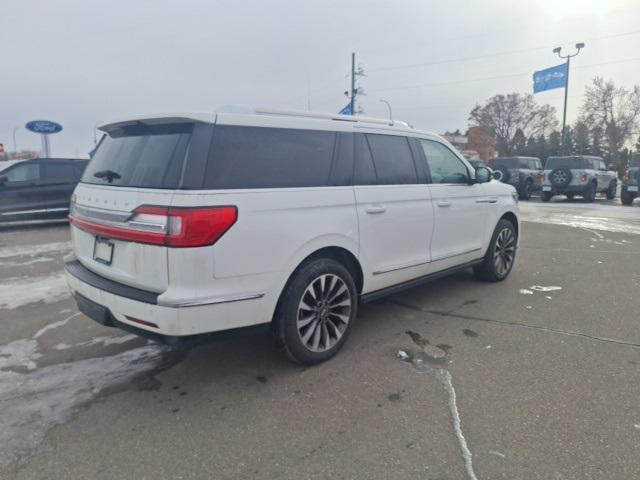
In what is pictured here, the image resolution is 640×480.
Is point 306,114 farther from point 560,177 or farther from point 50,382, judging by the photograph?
point 560,177

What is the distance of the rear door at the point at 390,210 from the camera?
3.70 m

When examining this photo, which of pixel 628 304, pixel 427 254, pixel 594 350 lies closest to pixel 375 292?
pixel 427 254

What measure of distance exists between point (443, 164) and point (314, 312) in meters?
2.32

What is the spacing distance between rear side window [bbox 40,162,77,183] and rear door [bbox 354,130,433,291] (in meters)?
10.0

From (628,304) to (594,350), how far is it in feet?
5.26

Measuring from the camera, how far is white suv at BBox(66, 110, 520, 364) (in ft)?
8.79

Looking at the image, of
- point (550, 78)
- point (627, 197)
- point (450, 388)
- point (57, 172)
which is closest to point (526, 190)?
point (627, 197)

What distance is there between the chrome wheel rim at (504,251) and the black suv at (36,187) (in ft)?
33.7

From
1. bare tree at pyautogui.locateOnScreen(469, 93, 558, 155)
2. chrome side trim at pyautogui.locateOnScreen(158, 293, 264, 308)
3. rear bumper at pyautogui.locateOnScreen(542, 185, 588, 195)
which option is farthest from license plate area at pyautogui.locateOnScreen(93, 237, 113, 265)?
bare tree at pyautogui.locateOnScreen(469, 93, 558, 155)

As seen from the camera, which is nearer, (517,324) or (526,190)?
(517,324)

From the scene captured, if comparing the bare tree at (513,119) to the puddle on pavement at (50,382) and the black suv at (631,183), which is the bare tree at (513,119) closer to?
the black suv at (631,183)

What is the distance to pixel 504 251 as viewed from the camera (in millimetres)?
5730

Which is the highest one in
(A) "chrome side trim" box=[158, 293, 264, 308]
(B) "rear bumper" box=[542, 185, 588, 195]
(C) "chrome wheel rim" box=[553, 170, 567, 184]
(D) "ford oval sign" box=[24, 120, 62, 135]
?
(D) "ford oval sign" box=[24, 120, 62, 135]

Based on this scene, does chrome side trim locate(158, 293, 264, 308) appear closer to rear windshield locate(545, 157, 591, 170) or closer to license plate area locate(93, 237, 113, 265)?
license plate area locate(93, 237, 113, 265)
